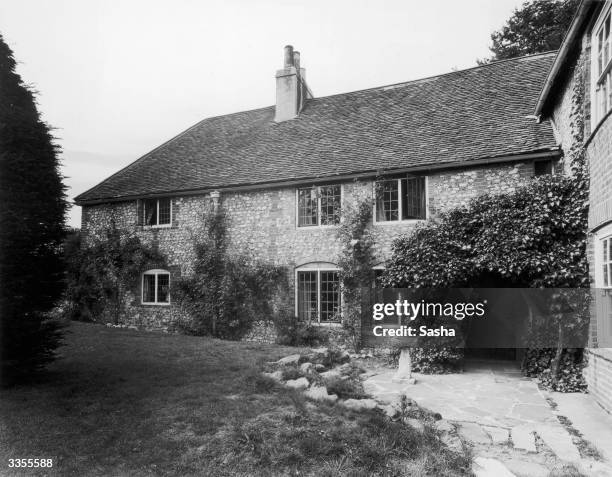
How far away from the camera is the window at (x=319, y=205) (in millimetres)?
13664

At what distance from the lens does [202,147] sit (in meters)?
18.6

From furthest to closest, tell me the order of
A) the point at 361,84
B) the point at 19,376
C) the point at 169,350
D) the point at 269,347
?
the point at 361,84
the point at 269,347
the point at 169,350
the point at 19,376

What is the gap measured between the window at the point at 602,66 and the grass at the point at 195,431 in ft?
19.8

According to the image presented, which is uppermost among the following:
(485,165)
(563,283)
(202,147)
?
(202,147)

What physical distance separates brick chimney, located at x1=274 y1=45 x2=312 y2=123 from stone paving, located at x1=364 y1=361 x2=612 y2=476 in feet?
37.7

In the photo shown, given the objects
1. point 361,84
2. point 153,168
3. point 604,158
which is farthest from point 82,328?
point 604,158

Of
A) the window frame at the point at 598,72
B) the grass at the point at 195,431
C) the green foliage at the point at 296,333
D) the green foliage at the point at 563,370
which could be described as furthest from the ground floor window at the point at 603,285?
the green foliage at the point at 296,333

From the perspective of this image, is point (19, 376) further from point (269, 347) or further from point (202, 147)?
point (202, 147)

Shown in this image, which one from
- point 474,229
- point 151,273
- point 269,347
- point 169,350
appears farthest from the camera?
point 151,273

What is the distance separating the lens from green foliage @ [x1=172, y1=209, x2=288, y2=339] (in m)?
14.3

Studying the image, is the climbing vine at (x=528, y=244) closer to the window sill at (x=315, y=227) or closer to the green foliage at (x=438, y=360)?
the green foliage at (x=438, y=360)

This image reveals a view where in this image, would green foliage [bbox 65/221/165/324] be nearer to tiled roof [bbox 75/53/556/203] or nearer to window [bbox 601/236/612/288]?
tiled roof [bbox 75/53/556/203]

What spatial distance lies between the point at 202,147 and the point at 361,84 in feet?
23.6

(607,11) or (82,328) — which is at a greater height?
(607,11)
